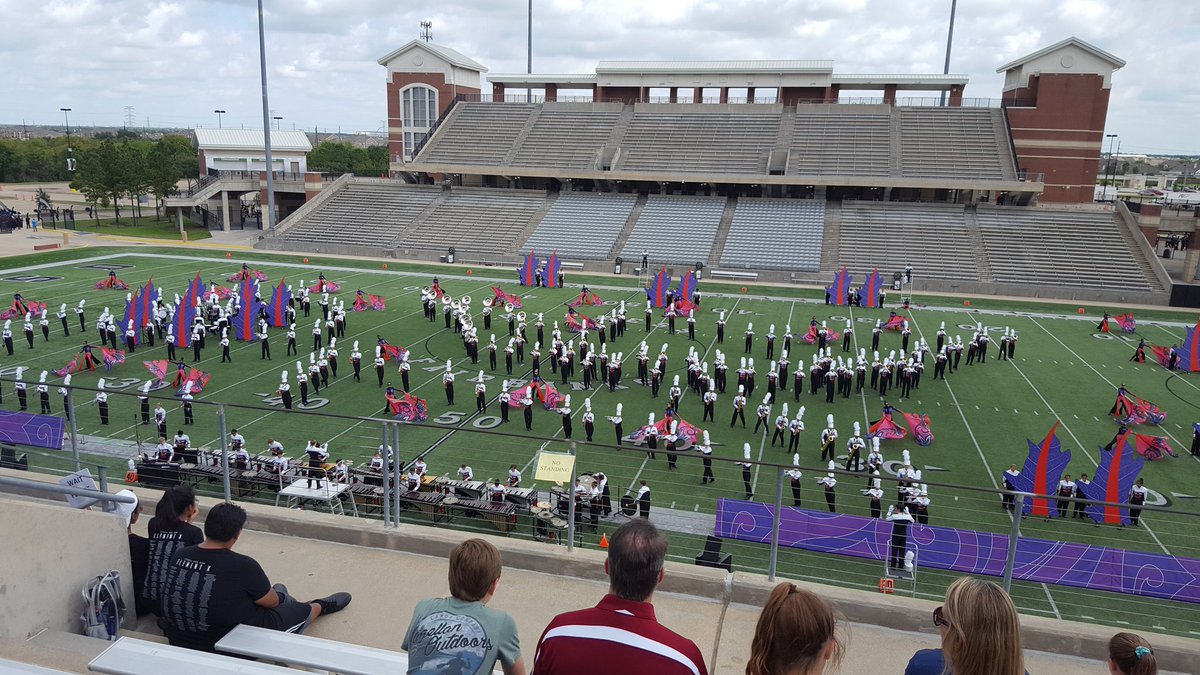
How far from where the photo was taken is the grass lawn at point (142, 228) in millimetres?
41875

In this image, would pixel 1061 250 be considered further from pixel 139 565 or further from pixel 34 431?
pixel 139 565

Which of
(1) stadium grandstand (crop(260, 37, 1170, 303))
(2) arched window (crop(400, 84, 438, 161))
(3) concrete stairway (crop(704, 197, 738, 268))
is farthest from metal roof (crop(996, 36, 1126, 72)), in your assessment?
(2) arched window (crop(400, 84, 438, 161))

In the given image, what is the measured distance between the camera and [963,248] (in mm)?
32531

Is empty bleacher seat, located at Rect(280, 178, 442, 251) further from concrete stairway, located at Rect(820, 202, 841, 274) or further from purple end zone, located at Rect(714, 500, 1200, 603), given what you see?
purple end zone, located at Rect(714, 500, 1200, 603)

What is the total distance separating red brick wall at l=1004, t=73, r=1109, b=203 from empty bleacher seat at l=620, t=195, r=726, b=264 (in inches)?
590


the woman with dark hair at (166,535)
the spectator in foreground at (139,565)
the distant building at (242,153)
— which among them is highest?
the distant building at (242,153)

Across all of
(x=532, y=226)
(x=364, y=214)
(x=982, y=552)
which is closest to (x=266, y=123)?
(x=364, y=214)

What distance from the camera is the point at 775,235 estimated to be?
115ft

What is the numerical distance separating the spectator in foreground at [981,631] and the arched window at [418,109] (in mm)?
48499

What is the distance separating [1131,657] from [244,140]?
60961mm

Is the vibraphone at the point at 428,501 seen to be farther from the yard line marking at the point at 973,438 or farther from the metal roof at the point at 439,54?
the metal roof at the point at 439,54

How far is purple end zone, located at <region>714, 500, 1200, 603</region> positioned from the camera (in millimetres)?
8188

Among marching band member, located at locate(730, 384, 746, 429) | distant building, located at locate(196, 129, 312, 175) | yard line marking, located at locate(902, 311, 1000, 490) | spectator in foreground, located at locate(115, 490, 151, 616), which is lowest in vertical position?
yard line marking, located at locate(902, 311, 1000, 490)

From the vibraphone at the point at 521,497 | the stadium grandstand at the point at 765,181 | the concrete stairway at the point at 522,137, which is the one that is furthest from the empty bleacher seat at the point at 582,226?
the vibraphone at the point at 521,497
